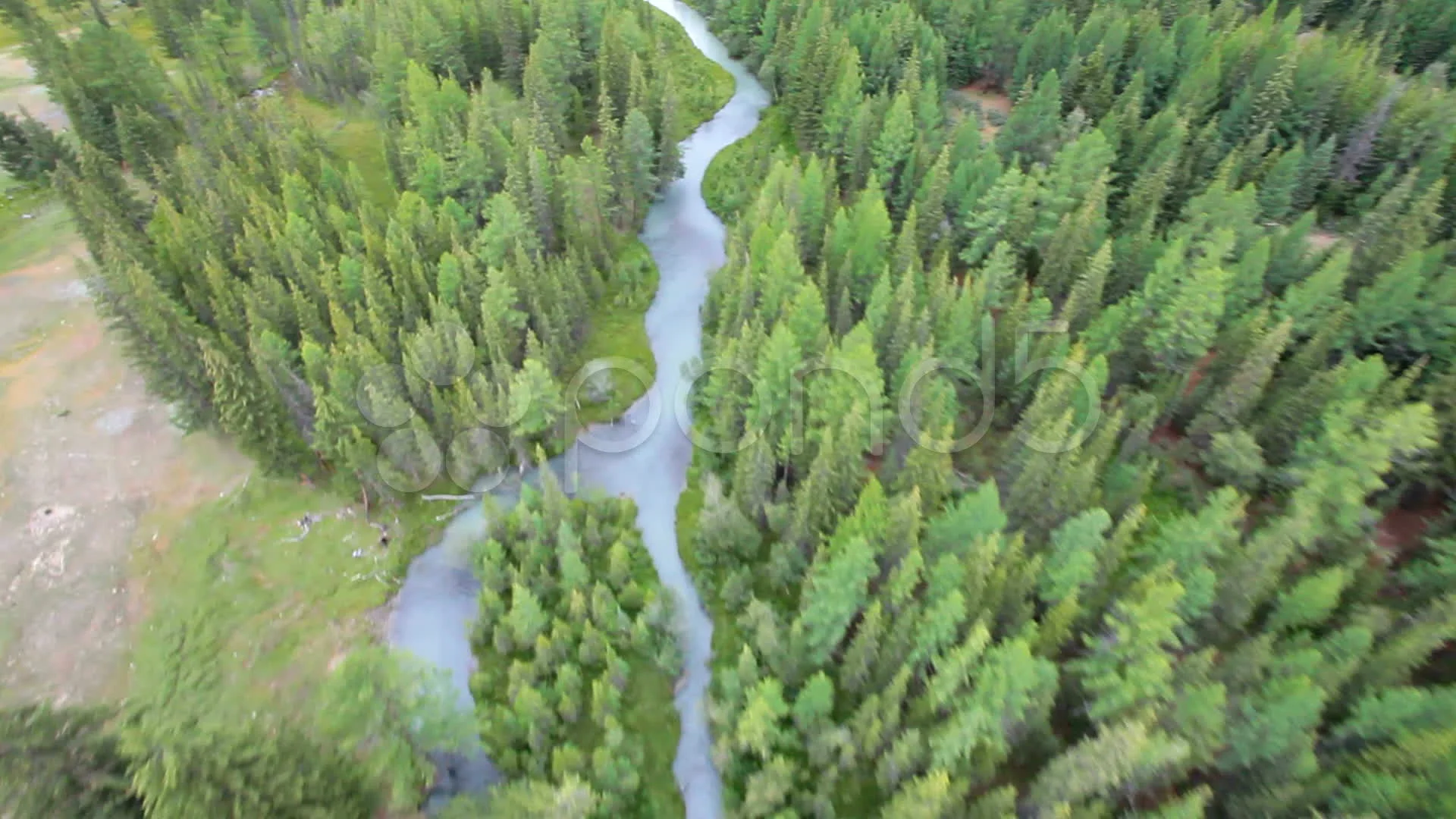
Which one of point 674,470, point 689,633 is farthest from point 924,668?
point 674,470

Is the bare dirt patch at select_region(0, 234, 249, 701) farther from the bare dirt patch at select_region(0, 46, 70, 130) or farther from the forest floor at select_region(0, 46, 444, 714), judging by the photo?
the bare dirt patch at select_region(0, 46, 70, 130)

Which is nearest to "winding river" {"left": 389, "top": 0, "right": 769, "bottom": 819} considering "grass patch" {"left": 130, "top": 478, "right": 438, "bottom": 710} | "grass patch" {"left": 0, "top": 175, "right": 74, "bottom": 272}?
"grass patch" {"left": 130, "top": 478, "right": 438, "bottom": 710}

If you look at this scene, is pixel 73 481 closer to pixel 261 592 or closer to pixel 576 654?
pixel 261 592

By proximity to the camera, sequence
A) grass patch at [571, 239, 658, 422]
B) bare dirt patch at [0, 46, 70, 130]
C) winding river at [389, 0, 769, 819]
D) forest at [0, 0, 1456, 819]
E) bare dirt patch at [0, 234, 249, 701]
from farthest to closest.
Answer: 1. bare dirt patch at [0, 46, 70, 130]
2. grass patch at [571, 239, 658, 422]
3. bare dirt patch at [0, 234, 249, 701]
4. winding river at [389, 0, 769, 819]
5. forest at [0, 0, 1456, 819]

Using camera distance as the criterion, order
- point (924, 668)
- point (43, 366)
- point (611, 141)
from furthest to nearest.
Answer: point (611, 141), point (43, 366), point (924, 668)

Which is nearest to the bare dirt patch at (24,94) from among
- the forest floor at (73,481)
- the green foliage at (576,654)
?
the forest floor at (73,481)

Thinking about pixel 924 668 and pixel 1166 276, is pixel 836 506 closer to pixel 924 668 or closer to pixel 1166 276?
pixel 924 668
